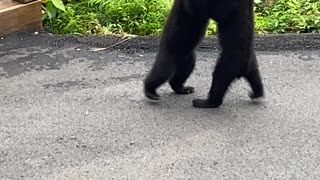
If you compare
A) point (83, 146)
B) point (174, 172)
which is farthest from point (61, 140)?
point (174, 172)

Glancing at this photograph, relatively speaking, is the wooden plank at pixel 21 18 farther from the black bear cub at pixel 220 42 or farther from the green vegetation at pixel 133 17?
the black bear cub at pixel 220 42

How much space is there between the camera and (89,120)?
4.25 m

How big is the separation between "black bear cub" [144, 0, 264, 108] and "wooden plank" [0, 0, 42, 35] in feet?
5.27

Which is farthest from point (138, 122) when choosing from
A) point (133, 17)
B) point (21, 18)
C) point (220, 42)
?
point (133, 17)

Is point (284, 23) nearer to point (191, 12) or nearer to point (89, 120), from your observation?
point (191, 12)

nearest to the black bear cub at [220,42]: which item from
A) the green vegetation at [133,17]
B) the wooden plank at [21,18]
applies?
the green vegetation at [133,17]

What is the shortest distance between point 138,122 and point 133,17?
1945 mm

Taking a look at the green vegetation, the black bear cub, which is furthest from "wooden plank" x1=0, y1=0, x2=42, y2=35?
the black bear cub

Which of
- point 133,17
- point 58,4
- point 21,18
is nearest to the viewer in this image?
point 21,18

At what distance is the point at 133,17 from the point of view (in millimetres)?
5992

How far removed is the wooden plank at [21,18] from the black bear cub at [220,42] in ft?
5.27

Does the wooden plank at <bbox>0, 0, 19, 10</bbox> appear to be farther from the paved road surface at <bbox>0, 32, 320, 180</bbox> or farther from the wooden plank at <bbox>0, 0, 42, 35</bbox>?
the paved road surface at <bbox>0, 32, 320, 180</bbox>

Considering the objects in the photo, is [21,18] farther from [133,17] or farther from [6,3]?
[133,17]

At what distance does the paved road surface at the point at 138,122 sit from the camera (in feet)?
12.3
